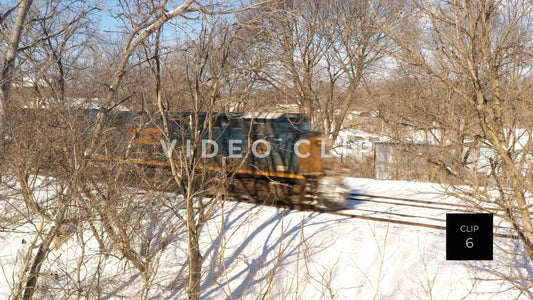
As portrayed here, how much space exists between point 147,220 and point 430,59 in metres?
6.67

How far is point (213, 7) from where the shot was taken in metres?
6.70

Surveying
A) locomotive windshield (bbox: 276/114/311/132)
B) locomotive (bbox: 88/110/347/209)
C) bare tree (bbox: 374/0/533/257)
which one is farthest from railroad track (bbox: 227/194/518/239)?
bare tree (bbox: 374/0/533/257)

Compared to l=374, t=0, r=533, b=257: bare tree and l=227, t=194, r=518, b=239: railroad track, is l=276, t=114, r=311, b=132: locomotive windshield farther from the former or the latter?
l=374, t=0, r=533, b=257: bare tree

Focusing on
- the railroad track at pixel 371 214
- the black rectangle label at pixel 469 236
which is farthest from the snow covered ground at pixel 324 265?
the black rectangle label at pixel 469 236

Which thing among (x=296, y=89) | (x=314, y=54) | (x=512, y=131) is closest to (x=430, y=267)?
(x=512, y=131)

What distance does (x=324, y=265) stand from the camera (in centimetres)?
584

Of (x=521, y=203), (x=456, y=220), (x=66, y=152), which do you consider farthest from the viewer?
(x=66, y=152)

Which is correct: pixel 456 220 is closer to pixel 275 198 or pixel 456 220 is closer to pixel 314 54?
pixel 275 198

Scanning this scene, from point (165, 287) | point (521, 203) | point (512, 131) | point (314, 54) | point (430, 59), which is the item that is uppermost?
point (314, 54)

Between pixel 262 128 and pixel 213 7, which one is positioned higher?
pixel 213 7

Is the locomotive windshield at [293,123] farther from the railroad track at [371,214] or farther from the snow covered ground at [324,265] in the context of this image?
the snow covered ground at [324,265]

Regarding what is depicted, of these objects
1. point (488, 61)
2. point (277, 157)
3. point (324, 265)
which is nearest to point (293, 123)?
point (277, 157)

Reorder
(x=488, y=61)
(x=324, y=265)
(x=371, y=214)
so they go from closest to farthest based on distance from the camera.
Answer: (x=488, y=61) → (x=324, y=265) → (x=371, y=214)

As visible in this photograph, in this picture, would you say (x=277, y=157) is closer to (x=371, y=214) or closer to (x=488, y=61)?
(x=371, y=214)
